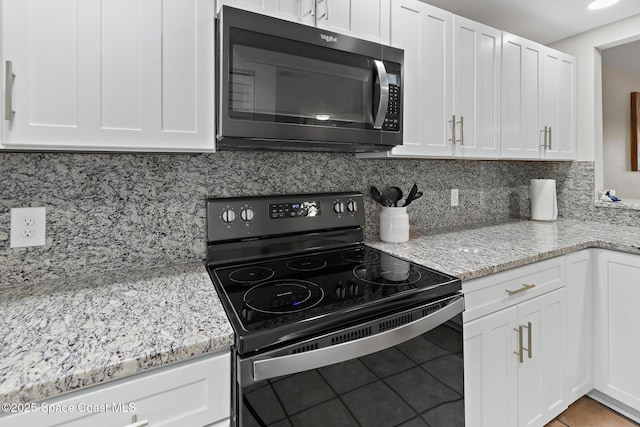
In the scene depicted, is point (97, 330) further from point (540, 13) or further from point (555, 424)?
point (540, 13)

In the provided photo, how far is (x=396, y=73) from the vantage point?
4.70 feet

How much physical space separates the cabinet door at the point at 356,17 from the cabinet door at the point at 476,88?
486 mm

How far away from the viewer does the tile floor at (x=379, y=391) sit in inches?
32.4

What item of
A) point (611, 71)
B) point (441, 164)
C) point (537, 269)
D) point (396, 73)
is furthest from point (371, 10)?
point (611, 71)

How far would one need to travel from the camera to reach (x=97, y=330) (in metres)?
0.79

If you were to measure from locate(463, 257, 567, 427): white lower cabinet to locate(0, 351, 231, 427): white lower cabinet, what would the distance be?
0.92 metres

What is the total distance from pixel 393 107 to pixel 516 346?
116 centimetres

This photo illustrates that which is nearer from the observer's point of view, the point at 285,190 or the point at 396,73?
the point at 396,73

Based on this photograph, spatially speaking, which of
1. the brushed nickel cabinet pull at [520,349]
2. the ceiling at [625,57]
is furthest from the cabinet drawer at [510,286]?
the ceiling at [625,57]

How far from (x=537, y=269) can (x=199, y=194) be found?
60.3 inches

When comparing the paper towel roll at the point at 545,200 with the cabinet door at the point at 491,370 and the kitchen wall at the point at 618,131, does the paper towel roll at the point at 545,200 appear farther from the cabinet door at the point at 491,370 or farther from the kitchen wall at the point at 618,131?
the kitchen wall at the point at 618,131

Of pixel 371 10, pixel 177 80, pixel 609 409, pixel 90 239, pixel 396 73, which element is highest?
pixel 371 10

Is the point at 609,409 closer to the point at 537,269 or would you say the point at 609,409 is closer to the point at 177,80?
the point at 537,269

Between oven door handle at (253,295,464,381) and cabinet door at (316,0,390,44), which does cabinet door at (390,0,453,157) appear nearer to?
cabinet door at (316,0,390,44)
